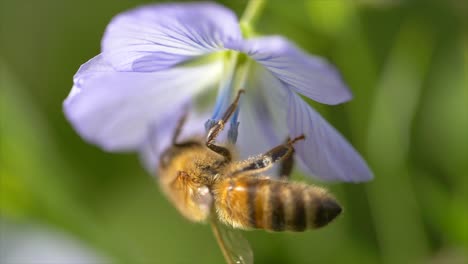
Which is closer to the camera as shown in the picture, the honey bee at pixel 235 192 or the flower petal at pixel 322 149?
the honey bee at pixel 235 192

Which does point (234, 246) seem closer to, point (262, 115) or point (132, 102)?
point (262, 115)

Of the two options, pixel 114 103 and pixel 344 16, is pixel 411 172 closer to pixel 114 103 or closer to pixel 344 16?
pixel 344 16

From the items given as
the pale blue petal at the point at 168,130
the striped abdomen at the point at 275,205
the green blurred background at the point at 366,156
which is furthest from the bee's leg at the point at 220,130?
the green blurred background at the point at 366,156

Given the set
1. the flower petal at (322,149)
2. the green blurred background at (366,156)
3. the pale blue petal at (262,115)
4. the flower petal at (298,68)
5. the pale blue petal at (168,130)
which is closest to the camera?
the flower petal at (298,68)

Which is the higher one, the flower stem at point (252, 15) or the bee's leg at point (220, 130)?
the flower stem at point (252, 15)

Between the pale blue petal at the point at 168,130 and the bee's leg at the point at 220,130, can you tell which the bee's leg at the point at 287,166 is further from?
the pale blue petal at the point at 168,130

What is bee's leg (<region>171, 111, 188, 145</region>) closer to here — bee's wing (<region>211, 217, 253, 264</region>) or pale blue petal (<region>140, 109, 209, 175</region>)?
pale blue petal (<region>140, 109, 209, 175</region>)
